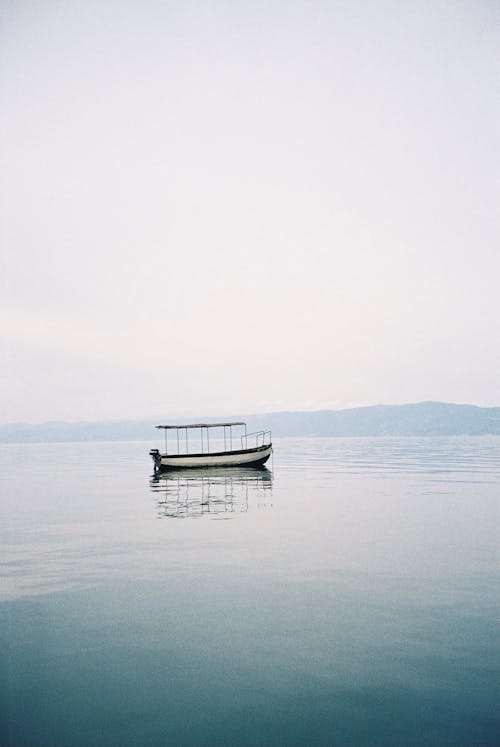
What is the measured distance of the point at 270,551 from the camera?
73.2 ft

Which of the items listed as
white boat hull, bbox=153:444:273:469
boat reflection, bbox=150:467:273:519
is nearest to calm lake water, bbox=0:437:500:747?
boat reflection, bbox=150:467:273:519

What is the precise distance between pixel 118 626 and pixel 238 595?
13.4 feet

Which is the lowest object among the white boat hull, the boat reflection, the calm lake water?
the boat reflection

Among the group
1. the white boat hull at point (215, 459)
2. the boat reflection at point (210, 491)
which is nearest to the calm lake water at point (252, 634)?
the boat reflection at point (210, 491)

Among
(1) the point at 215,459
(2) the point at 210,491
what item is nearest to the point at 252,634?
(2) the point at 210,491

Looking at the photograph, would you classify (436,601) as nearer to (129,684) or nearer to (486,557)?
(486,557)

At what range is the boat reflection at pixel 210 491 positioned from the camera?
34281 millimetres

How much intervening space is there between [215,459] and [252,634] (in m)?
49.7

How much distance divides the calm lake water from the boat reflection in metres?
4.99

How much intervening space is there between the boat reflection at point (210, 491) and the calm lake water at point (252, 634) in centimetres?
499

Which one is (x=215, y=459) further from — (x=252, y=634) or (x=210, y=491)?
(x=252, y=634)

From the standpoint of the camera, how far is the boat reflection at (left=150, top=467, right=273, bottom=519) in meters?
34.3

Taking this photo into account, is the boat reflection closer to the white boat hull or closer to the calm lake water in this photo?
the white boat hull

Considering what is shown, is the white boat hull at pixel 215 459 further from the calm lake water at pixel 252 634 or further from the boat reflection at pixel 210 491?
the calm lake water at pixel 252 634
